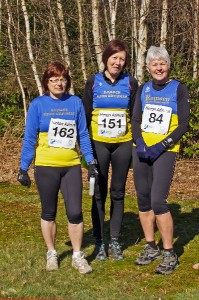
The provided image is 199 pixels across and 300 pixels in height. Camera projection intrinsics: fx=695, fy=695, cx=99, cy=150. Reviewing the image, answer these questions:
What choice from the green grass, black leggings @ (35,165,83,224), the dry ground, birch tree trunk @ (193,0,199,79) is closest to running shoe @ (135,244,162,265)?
the green grass

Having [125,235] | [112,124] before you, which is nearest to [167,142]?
[112,124]

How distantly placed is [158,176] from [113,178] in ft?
2.32

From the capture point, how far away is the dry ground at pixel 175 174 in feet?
35.7

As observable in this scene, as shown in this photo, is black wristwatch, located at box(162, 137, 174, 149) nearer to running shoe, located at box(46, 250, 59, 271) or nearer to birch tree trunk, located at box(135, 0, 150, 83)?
Result: running shoe, located at box(46, 250, 59, 271)

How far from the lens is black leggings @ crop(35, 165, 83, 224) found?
6430 mm

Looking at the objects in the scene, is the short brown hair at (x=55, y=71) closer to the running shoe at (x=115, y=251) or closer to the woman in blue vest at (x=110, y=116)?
the woman in blue vest at (x=110, y=116)

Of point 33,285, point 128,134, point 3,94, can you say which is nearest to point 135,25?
point 3,94

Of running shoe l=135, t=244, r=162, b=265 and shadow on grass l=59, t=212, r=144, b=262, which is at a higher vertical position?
running shoe l=135, t=244, r=162, b=265

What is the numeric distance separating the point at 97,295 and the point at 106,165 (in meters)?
1.47

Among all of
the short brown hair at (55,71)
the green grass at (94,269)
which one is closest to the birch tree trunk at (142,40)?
the green grass at (94,269)

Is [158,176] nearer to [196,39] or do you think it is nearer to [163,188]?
[163,188]

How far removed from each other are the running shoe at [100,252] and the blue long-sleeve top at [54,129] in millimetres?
995

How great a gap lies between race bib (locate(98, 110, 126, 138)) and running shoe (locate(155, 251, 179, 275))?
49.3 inches

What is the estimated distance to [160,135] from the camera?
6.47m
